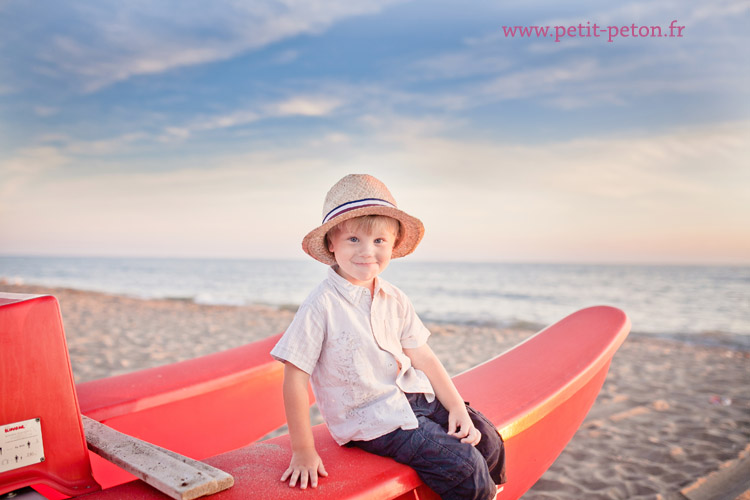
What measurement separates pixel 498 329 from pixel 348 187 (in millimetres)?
7196

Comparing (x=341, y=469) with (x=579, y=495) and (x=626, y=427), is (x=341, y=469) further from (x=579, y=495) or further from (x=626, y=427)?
(x=626, y=427)

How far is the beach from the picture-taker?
253 cm

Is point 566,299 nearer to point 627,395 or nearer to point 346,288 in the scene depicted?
point 627,395

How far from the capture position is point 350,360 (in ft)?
4.70

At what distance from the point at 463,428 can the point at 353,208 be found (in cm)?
73

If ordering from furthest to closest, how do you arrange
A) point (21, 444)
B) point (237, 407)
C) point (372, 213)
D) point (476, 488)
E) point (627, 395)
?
point (627, 395) < point (237, 407) < point (372, 213) < point (476, 488) < point (21, 444)

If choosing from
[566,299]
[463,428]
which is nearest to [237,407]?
Answer: [463,428]

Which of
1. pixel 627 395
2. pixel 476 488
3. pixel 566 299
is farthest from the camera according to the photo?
pixel 566 299

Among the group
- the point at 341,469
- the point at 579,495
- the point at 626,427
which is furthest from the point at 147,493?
the point at 626,427

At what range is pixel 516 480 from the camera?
1.98 m

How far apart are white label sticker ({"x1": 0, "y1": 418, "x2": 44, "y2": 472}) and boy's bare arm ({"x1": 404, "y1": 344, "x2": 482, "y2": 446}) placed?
1026mm

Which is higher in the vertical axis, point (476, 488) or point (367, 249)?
point (367, 249)

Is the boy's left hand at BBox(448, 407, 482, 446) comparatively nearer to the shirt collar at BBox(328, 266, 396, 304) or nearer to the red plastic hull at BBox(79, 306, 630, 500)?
the red plastic hull at BBox(79, 306, 630, 500)

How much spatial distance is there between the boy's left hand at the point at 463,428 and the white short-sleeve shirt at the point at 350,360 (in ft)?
0.41
